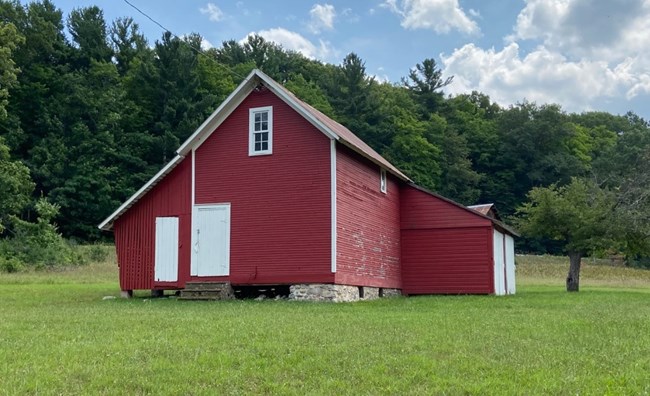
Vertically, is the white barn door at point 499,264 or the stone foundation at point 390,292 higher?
the white barn door at point 499,264

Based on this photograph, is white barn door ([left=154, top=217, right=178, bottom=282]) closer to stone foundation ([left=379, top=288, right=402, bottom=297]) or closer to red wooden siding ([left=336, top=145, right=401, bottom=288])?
red wooden siding ([left=336, top=145, right=401, bottom=288])

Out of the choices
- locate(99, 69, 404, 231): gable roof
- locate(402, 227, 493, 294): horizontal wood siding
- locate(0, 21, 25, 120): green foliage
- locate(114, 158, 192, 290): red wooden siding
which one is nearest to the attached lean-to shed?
locate(402, 227, 493, 294): horizontal wood siding

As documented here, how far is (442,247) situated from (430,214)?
4.49 ft

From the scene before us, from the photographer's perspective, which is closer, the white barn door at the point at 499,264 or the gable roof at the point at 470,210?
the gable roof at the point at 470,210

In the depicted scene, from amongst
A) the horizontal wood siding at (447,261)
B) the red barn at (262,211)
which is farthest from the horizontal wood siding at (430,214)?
the red barn at (262,211)

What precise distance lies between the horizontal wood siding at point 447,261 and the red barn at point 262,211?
387mm

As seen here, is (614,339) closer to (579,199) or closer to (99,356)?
(99,356)

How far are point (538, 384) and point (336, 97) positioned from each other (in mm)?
58339

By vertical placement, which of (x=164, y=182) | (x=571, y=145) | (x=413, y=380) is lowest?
(x=413, y=380)

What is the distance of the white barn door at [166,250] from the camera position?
833 inches

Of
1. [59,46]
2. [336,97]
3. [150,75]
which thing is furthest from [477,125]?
[59,46]

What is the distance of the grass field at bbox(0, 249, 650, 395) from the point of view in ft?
22.7

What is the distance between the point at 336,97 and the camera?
63.9m

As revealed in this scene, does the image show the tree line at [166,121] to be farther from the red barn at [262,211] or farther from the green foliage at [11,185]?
the red barn at [262,211]
